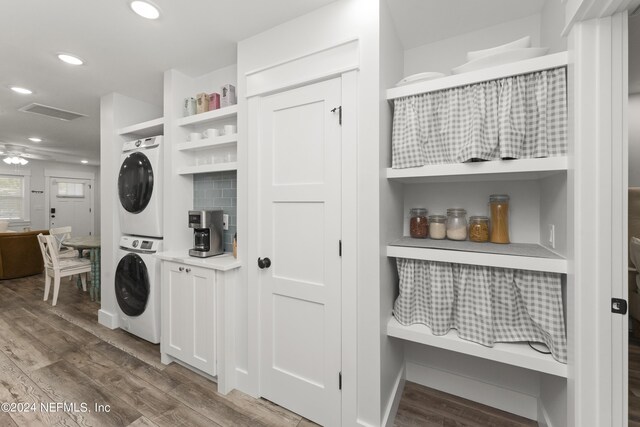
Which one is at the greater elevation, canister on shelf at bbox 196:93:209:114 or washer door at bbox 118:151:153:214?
canister on shelf at bbox 196:93:209:114

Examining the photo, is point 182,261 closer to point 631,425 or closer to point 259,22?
point 259,22

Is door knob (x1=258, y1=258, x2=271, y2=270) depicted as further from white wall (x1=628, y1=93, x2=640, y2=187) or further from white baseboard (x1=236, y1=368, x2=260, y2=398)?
white wall (x1=628, y1=93, x2=640, y2=187)

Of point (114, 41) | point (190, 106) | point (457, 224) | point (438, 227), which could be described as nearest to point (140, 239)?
point (190, 106)

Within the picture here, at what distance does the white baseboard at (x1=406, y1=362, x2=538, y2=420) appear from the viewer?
1742mm

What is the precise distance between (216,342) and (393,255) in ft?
4.54

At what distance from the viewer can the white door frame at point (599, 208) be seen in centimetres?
108

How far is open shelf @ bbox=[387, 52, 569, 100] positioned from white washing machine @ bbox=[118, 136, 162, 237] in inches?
86.2

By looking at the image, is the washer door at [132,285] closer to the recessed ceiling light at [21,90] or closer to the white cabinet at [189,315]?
the white cabinet at [189,315]

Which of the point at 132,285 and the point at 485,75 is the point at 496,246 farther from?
the point at 132,285

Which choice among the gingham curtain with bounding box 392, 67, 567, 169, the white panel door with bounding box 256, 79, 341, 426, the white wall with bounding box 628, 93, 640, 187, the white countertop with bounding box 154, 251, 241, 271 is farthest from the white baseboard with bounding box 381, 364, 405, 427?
the white wall with bounding box 628, 93, 640, 187

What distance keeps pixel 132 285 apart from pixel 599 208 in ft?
11.2

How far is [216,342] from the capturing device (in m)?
1.96

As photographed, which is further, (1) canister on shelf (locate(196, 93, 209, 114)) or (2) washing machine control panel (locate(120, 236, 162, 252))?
(2) washing machine control panel (locate(120, 236, 162, 252))

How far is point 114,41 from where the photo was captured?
2.04 metres
